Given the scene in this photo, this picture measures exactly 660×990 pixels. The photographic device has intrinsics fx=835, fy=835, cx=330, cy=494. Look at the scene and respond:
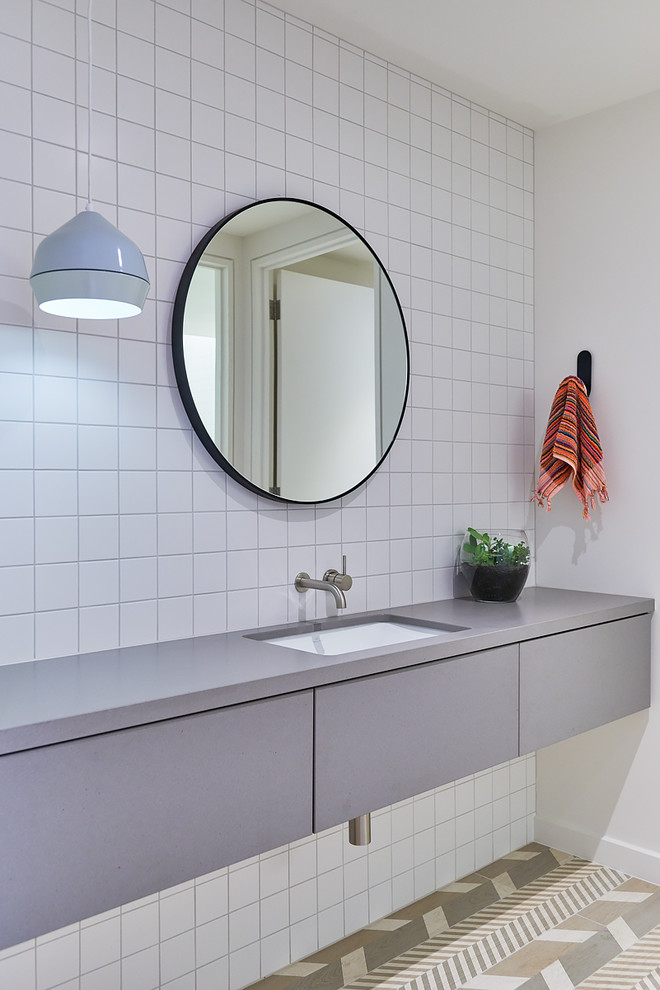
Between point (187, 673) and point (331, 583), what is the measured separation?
65 cm

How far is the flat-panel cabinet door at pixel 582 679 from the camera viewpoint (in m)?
2.24

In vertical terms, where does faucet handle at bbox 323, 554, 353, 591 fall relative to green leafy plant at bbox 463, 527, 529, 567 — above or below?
below

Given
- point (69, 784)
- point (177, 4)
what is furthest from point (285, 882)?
point (177, 4)

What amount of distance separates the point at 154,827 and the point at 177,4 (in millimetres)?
1859

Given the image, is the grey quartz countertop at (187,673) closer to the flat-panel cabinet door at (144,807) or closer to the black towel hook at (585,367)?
the flat-panel cabinet door at (144,807)

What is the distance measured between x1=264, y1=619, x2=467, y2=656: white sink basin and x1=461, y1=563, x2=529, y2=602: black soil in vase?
366 mm

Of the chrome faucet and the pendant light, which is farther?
the chrome faucet

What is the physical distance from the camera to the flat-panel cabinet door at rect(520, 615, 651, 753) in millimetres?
2242

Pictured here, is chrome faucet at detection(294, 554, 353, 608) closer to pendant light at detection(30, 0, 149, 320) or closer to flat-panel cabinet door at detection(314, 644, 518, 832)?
flat-panel cabinet door at detection(314, 644, 518, 832)

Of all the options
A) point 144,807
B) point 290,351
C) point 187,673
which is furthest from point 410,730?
point 290,351

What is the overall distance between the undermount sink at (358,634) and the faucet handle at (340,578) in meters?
0.12

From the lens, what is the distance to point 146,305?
1977 mm

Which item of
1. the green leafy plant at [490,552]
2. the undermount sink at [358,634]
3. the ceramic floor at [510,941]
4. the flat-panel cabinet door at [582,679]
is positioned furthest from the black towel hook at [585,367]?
the ceramic floor at [510,941]

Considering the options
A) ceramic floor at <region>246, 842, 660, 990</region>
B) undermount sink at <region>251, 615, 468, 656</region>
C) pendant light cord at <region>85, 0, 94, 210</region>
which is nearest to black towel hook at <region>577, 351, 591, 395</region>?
undermount sink at <region>251, 615, 468, 656</region>
